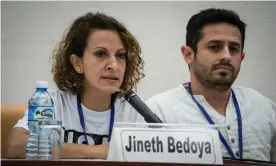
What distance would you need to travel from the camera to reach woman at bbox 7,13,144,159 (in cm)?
181

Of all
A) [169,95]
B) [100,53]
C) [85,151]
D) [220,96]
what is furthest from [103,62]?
[220,96]

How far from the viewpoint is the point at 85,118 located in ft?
6.01

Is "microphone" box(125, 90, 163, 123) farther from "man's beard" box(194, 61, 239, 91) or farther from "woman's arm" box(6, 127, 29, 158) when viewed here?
"man's beard" box(194, 61, 239, 91)

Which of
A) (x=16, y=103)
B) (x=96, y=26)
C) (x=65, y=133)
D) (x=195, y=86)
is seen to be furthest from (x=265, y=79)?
(x=16, y=103)

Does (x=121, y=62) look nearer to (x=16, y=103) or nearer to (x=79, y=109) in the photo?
(x=79, y=109)

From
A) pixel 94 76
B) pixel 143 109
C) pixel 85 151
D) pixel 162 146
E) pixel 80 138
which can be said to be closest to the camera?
pixel 162 146

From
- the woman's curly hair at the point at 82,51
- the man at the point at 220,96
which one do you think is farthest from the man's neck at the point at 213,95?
the woman's curly hair at the point at 82,51

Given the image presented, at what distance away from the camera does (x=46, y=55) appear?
205cm

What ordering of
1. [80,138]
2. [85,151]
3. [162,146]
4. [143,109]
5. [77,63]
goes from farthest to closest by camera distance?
[77,63] → [80,138] → [85,151] → [143,109] → [162,146]

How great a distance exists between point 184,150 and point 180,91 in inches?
39.9

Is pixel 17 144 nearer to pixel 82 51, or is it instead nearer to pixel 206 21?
pixel 82 51

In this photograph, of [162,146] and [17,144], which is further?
[17,144]

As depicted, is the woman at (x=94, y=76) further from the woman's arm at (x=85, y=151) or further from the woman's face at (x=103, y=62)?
the woman's arm at (x=85, y=151)

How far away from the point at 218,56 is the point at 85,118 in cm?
73
